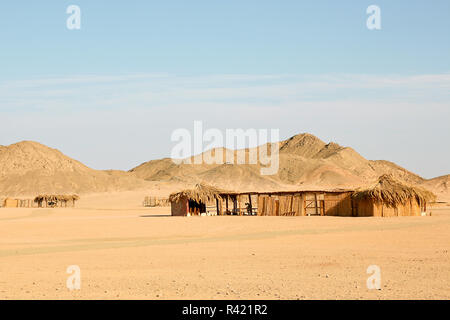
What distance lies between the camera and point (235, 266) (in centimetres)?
1370

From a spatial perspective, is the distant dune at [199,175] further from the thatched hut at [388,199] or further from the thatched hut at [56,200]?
the thatched hut at [388,199]

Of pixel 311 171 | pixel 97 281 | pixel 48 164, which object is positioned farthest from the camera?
pixel 48 164

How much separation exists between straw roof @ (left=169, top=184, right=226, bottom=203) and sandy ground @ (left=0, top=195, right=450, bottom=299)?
58.2ft

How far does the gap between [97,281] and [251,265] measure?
379 cm

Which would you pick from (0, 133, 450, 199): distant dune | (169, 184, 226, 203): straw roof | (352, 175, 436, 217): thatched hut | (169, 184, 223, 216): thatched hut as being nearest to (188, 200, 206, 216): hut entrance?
(169, 184, 223, 216): thatched hut

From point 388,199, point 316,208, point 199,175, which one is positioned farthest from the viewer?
point 199,175

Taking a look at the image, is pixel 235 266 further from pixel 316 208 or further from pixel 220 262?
pixel 316 208

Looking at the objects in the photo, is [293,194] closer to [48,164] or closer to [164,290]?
[164,290]

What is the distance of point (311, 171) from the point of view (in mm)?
111375

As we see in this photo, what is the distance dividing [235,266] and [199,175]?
101m

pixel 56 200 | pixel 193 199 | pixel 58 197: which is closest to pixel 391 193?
pixel 193 199

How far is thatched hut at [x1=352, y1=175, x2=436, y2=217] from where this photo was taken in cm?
3606
